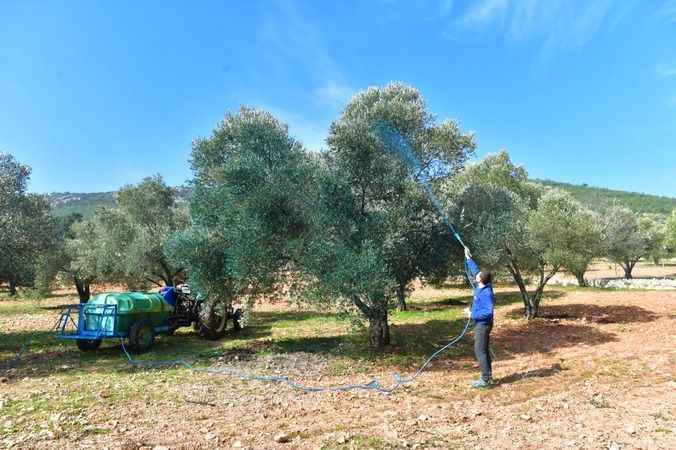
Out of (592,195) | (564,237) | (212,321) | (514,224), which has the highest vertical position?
(592,195)

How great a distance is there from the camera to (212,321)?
56.7 ft

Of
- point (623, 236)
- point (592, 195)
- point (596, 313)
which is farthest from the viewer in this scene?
point (592, 195)

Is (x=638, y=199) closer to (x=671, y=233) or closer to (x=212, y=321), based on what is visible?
(x=671, y=233)

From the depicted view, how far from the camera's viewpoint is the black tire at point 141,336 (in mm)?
14141

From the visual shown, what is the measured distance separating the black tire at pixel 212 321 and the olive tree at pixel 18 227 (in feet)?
22.8

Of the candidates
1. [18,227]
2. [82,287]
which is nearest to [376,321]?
[18,227]

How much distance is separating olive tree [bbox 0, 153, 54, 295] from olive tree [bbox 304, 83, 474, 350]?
1168 centimetres

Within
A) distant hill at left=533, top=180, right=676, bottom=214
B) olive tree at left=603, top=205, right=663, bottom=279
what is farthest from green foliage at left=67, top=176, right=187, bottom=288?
distant hill at left=533, top=180, right=676, bottom=214

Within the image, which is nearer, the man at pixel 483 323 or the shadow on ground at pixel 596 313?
the man at pixel 483 323

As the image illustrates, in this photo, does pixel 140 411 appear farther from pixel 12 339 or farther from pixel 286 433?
pixel 12 339

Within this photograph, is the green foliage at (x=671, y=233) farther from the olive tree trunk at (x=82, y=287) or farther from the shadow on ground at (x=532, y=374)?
the olive tree trunk at (x=82, y=287)

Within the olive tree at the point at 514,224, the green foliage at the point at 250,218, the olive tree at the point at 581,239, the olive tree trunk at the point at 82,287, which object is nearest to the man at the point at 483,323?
the olive tree at the point at 514,224

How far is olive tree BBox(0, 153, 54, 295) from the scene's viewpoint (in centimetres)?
1677

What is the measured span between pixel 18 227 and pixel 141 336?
7.19 meters
